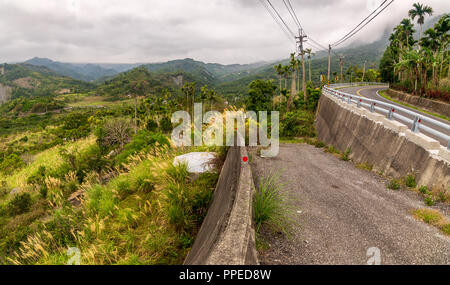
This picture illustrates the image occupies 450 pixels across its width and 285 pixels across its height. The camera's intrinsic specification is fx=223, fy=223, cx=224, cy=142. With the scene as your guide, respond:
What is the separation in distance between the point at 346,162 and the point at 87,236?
896 cm

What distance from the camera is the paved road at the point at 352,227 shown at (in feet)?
11.0

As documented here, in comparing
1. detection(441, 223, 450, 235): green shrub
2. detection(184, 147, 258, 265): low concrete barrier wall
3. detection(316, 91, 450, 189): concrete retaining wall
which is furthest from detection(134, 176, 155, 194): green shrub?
detection(316, 91, 450, 189): concrete retaining wall

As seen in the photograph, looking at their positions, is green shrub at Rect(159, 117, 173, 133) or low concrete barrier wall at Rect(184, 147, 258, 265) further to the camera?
green shrub at Rect(159, 117, 173, 133)

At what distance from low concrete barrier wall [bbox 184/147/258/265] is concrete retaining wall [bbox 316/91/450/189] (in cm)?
444

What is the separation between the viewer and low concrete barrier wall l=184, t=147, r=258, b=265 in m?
2.48

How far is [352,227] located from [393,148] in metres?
4.16

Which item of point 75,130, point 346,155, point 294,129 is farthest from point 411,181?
point 75,130

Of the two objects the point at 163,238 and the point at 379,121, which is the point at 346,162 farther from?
the point at 163,238

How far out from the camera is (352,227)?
13.6 feet

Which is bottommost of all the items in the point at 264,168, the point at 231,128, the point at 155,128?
the point at 155,128

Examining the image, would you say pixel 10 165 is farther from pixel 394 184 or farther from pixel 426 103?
pixel 426 103

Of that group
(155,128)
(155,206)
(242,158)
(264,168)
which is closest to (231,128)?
(264,168)

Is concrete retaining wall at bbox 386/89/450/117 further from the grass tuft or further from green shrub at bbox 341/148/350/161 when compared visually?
the grass tuft

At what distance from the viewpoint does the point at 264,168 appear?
25.3 feet
